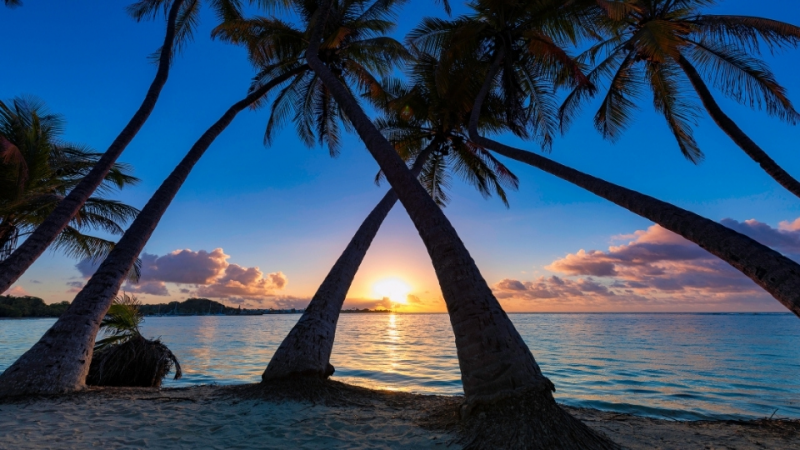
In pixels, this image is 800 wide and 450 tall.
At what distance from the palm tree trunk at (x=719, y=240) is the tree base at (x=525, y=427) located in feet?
8.47

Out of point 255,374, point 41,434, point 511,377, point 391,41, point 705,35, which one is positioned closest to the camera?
point 511,377

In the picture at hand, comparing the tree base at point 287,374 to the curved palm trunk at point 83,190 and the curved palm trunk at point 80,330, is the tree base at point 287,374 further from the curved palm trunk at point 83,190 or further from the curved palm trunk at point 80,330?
the curved palm trunk at point 83,190

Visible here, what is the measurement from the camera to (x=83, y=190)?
869 cm

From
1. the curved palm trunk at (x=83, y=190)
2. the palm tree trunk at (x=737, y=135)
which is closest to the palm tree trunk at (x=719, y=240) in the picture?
the palm tree trunk at (x=737, y=135)

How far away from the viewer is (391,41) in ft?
38.4

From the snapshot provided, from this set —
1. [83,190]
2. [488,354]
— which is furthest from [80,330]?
[488,354]

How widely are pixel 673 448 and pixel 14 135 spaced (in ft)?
58.3

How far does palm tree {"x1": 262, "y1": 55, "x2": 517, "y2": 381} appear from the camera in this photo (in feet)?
23.8

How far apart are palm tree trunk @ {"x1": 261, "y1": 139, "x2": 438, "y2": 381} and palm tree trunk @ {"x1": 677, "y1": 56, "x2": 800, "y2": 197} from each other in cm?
781

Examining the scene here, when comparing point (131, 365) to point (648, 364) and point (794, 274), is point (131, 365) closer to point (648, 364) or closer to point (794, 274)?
→ point (794, 274)

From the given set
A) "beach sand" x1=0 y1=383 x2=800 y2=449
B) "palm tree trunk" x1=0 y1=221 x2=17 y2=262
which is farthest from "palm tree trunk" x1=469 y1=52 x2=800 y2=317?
"palm tree trunk" x1=0 y1=221 x2=17 y2=262

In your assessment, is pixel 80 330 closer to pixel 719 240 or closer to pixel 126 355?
pixel 126 355

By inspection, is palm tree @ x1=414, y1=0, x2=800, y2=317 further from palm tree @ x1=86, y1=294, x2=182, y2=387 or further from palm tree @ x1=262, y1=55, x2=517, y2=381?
palm tree @ x1=86, y1=294, x2=182, y2=387

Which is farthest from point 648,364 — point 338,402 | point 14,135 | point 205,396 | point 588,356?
point 14,135
